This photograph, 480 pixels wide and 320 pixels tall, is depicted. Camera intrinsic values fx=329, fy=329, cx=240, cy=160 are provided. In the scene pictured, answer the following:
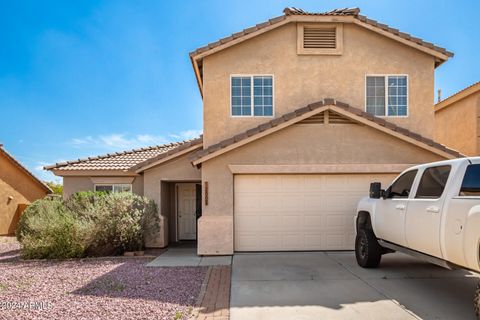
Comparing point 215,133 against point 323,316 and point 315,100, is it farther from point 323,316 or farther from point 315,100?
point 323,316

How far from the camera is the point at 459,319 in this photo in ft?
17.4

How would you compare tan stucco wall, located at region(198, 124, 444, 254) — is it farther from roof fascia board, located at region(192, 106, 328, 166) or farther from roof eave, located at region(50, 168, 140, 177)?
roof eave, located at region(50, 168, 140, 177)

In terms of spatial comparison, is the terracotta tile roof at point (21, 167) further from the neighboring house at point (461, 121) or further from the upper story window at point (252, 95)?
the neighboring house at point (461, 121)

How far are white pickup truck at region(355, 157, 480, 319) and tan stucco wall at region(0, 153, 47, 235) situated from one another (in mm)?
18845

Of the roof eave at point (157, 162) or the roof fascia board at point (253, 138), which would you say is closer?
the roof fascia board at point (253, 138)

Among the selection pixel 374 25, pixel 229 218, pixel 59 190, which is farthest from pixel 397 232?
pixel 59 190

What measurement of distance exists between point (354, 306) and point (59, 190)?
1118 inches

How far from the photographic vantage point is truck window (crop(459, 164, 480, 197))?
16.9ft

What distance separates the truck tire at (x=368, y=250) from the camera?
8297 mm

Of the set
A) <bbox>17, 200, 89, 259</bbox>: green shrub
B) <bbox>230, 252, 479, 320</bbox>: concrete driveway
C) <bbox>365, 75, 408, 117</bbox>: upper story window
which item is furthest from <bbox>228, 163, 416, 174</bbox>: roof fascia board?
<bbox>17, 200, 89, 259</bbox>: green shrub

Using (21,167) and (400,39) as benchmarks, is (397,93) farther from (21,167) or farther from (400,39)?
(21,167)

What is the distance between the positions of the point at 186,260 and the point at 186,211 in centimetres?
→ 457

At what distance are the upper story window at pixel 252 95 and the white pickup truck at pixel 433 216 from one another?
5326mm

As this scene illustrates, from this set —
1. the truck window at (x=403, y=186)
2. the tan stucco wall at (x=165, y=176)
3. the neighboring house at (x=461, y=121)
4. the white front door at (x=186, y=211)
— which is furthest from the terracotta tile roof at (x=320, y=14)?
the truck window at (x=403, y=186)
